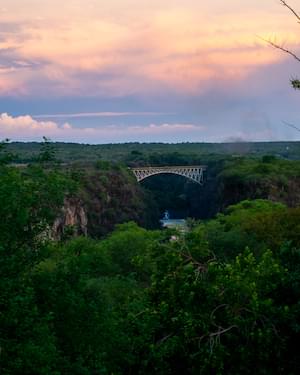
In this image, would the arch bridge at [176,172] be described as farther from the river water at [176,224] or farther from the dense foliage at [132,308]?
the dense foliage at [132,308]

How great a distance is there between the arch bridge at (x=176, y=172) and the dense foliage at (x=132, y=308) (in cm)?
8723

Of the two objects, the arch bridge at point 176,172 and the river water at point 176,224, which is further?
the arch bridge at point 176,172

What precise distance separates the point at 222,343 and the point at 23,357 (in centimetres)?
551

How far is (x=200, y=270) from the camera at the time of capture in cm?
1727

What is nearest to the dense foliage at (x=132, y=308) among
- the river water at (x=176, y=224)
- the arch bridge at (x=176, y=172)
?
the river water at (x=176, y=224)

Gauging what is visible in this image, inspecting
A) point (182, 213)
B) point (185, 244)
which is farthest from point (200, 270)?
point (182, 213)

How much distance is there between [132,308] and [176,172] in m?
90.3

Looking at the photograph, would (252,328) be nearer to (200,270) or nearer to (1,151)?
(200,270)

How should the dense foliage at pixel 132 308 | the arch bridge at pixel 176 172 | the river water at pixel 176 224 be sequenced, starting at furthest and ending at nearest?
1. the arch bridge at pixel 176 172
2. the river water at pixel 176 224
3. the dense foliage at pixel 132 308

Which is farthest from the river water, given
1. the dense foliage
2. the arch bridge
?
the arch bridge

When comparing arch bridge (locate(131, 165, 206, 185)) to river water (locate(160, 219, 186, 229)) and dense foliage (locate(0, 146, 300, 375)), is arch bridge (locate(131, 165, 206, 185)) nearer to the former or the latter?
river water (locate(160, 219, 186, 229))

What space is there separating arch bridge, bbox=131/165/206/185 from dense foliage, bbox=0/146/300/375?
87232 millimetres

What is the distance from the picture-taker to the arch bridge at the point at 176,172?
351ft

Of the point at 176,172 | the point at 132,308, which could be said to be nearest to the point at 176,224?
the point at 132,308
